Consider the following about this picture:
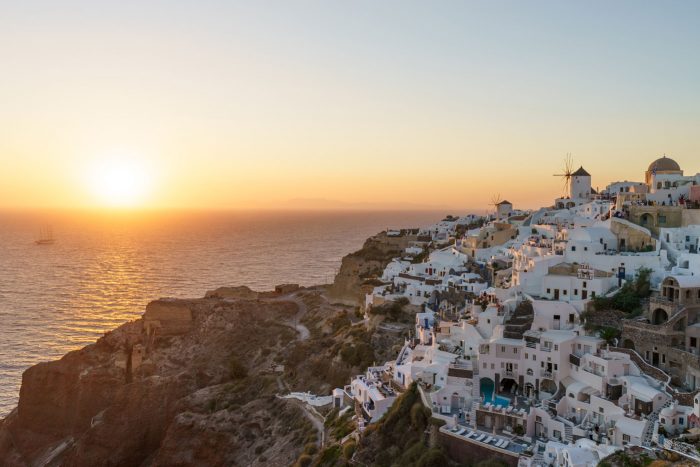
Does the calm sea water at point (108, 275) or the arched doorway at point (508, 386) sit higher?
the arched doorway at point (508, 386)

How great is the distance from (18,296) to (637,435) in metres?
88.3

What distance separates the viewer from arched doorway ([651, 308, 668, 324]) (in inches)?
1217

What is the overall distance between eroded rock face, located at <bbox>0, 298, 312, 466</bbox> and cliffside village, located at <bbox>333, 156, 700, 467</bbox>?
28.7 feet

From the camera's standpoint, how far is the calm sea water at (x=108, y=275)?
6609 cm

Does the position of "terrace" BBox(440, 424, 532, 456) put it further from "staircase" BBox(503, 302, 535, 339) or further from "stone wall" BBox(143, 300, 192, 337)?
"stone wall" BBox(143, 300, 192, 337)

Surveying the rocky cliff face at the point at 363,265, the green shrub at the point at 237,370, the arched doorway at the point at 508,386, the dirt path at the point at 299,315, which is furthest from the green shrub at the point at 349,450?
the rocky cliff face at the point at 363,265

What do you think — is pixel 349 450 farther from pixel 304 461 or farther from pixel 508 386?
pixel 508 386

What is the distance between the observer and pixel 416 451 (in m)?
27.8

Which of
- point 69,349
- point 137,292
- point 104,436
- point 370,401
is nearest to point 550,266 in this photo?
point 370,401

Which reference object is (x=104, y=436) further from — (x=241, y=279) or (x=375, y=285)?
(x=241, y=279)

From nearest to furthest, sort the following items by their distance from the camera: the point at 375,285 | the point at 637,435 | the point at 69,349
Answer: the point at 637,435
the point at 375,285
the point at 69,349

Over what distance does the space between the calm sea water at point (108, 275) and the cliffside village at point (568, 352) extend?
41.8 meters

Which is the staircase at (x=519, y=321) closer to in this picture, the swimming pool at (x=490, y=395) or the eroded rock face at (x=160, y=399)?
the swimming pool at (x=490, y=395)

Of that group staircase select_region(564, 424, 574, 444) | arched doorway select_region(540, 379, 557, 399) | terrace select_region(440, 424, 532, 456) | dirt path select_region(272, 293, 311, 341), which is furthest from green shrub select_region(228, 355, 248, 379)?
staircase select_region(564, 424, 574, 444)
